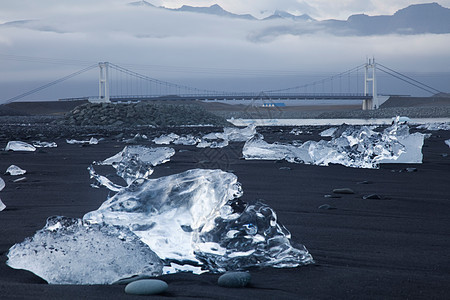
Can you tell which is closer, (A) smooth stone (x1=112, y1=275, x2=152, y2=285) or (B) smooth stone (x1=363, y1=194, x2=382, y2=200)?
(A) smooth stone (x1=112, y1=275, x2=152, y2=285)

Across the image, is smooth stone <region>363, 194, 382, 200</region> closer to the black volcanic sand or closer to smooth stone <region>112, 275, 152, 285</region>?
the black volcanic sand

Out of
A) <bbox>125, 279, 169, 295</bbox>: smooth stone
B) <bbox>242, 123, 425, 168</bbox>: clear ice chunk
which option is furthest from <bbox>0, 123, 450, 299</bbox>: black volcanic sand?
<bbox>242, 123, 425, 168</bbox>: clear ice chunk

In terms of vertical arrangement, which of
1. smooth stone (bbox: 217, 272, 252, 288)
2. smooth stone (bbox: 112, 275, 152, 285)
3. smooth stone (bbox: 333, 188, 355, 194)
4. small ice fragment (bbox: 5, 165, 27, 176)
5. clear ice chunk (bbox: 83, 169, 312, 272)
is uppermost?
clear ice chunk (bbox: 83, 169, 312, 272)

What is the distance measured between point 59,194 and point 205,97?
45009mm

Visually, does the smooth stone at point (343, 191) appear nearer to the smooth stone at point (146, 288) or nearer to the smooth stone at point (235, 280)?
the smooth stone at point (235, 280)

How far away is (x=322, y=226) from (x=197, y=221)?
68cm

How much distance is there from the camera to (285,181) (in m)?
3.80

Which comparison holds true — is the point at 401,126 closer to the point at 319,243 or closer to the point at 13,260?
the point at 319,243

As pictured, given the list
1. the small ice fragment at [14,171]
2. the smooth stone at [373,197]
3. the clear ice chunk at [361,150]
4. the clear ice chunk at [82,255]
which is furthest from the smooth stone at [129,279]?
the clear ice chunk at [361,150]

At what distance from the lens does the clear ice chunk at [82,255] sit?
148 cm

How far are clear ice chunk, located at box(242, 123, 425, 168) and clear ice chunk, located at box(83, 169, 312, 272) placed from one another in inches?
122

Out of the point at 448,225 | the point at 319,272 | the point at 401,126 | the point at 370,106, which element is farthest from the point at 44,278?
the point at 370,106

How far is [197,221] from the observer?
1808 millimetres

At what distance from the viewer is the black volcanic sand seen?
54.5 inches
